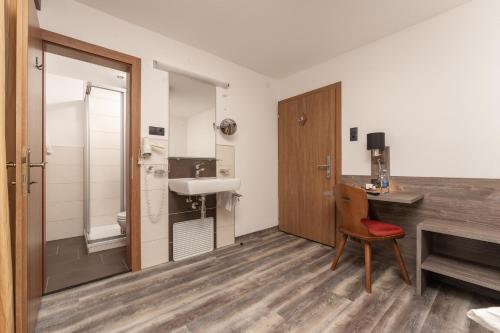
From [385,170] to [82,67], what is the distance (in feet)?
12.6

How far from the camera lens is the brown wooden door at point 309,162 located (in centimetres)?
277

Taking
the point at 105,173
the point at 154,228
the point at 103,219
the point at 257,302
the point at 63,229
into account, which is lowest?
the point at 257,302

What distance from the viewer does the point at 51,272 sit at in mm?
2076

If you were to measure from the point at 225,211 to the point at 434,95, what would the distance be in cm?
252

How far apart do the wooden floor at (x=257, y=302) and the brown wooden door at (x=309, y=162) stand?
766mm

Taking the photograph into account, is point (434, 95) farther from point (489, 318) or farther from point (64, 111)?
point (64, 111)

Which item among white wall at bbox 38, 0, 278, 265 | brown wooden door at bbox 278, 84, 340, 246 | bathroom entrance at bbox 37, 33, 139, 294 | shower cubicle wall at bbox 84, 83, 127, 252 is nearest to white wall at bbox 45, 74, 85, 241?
bathroom entrance at bbox 37, 33, 139, 294

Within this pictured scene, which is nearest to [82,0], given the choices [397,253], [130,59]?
[130,59]

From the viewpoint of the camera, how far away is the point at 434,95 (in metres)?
2.03

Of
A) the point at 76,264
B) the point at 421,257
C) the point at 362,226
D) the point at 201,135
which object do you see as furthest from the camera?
the point at 201,135

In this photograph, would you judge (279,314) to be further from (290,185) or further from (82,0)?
(82,0)

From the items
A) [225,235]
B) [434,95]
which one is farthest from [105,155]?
[434,95]

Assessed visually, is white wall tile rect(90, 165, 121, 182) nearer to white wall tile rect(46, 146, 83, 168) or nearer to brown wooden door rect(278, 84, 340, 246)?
white wall tile rect(46, 146, 83, 168)

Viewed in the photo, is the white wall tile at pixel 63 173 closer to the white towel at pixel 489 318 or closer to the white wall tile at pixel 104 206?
the white wall tile at pixel 104 206
